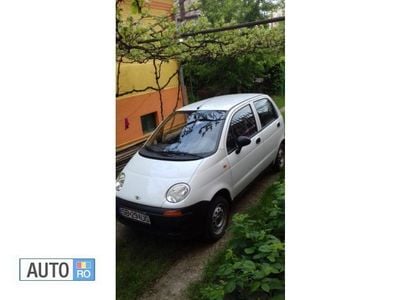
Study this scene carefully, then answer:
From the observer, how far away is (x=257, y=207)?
2008mm

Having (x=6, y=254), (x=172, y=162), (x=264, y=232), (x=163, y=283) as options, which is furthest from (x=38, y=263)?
(x=264, y=232)

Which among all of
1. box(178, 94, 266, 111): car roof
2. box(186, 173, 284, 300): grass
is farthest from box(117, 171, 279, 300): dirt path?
box(178, 94, 266, 111): car roof

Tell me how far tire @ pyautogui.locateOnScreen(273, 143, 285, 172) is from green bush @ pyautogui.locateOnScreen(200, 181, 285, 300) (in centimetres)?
10

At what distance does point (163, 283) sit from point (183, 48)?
1.37 meters

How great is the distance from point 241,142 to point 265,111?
246mm

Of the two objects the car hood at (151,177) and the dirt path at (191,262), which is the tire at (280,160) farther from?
the car hood at (151,177)

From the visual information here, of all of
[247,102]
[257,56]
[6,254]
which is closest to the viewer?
[6,254]

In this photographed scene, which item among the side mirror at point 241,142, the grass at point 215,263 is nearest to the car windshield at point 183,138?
the side mirror at point 241,142

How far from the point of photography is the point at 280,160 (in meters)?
1.97

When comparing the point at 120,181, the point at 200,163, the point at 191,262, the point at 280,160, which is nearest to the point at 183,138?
the point at 200,163

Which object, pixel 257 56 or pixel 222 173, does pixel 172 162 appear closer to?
pixel 222 173

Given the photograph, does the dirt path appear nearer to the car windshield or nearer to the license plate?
the license plate

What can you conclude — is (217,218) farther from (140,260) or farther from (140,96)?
(140,96)

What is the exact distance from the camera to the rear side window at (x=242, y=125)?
210 centimetres
